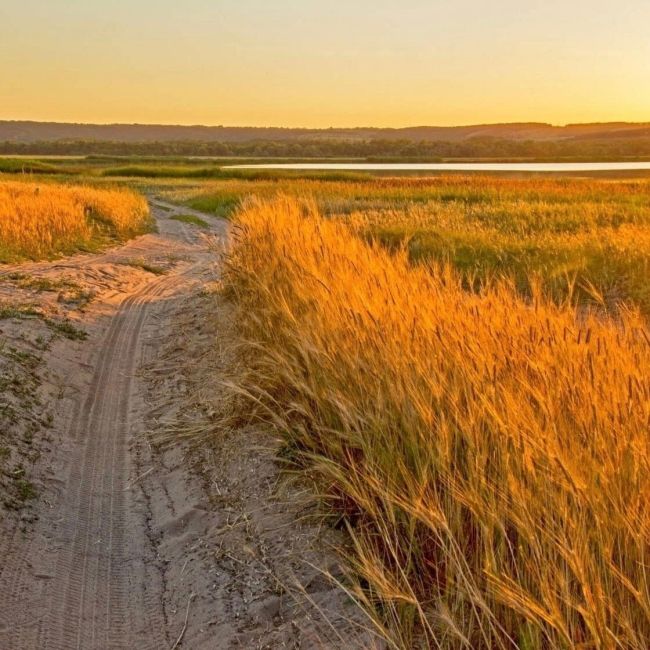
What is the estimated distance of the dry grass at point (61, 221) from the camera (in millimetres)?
12381

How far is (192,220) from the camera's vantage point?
23469 mm

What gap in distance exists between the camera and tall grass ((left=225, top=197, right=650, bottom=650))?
1.97 metres

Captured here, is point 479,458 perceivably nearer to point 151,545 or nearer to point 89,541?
point 151,545

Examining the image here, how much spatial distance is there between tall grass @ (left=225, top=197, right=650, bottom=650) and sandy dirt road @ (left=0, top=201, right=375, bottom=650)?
288mm

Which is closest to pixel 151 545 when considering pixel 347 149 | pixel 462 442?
pixel 462 442

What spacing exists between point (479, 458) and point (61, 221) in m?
14.1

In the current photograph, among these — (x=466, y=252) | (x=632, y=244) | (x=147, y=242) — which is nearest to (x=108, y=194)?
(x=147, y=242)

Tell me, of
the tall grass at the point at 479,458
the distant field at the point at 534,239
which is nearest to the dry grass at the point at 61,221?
the distant field at the point at 534,239

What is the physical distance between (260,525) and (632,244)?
9599mm

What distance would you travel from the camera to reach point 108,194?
22031 mm

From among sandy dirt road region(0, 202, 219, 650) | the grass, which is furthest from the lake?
sandy dirt road region(0, 202, 219, 650)

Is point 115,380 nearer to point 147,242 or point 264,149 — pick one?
point 147,242

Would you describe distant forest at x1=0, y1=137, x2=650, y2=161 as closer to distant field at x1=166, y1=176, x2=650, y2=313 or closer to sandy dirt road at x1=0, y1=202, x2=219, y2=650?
distant field at x1=166, y1=176, x2=650, y2=313

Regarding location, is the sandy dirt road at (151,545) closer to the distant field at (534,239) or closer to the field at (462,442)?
the field at (462,442)
